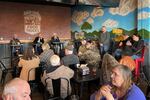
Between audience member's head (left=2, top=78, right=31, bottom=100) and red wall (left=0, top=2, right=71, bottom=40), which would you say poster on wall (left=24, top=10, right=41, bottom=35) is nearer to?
red wall (left=0, top=2, right=71, bottom=40)

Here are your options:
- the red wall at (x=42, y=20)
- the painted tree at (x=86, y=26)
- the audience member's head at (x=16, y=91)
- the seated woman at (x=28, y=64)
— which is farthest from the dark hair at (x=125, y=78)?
the painted tree at (x=86, y=26)

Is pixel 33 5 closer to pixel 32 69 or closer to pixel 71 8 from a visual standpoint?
pixel 71 8

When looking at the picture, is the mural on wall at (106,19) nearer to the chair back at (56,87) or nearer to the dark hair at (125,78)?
the chair back at (56,87)

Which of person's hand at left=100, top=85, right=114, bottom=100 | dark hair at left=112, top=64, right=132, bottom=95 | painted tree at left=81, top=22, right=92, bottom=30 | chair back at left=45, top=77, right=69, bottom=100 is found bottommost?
chair back at left=45, top=77, right=69, bottom=100

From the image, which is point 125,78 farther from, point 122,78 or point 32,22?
point 32,22

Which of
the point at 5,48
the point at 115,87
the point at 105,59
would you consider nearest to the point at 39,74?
the point at 105,59

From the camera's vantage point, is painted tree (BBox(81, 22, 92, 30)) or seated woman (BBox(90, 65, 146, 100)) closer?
seated woman (BBox(90, 65, 146, 100))

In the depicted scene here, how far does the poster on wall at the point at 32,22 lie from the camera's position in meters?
10.1

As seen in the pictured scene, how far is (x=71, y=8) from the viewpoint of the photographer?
11.4 meters

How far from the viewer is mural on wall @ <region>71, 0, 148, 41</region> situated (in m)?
8.81

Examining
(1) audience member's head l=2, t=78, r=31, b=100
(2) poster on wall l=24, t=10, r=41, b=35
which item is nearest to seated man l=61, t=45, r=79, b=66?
(1) audience member's head l=2, t=78, r=31, b=100

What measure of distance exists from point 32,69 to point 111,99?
3.19 m

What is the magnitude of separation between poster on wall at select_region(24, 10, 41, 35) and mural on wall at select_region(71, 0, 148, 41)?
5.51 ft

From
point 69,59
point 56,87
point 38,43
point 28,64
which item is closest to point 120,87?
point 56,87
